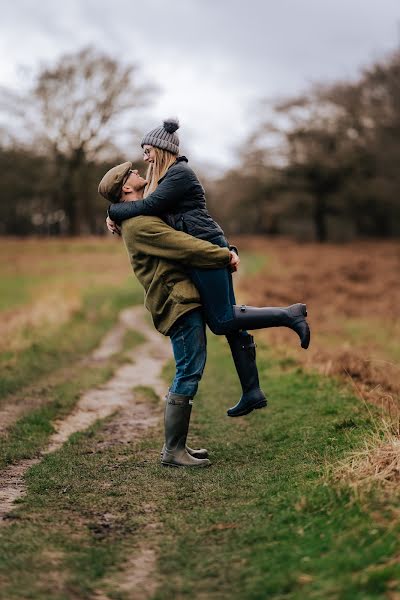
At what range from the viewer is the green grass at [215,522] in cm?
339

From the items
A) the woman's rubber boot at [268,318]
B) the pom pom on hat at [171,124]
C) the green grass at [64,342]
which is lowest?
the green grass at [64,342]

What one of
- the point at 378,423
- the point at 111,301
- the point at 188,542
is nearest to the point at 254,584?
the point at 188,542

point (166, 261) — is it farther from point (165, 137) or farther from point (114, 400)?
point (114, 400)

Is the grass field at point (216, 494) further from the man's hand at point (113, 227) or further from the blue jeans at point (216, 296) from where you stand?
the man's hand at point (113, 227)

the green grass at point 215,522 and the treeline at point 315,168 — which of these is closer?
the green grass at point 215,522

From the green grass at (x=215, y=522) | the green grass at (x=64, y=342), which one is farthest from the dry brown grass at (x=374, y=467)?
the green grass at (x=64, y=342)

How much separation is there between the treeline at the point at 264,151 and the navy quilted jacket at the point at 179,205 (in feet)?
96.8

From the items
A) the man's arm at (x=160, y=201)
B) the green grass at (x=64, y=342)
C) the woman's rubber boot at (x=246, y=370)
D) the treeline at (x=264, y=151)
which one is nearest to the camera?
the man's arm at (x=160, y=201)

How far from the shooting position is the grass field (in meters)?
3.45

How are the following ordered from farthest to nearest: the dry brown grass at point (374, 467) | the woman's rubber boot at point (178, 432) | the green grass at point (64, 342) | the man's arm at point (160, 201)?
1. the green grass at point (64, 342)
2. the woman's rubber boot at point (178, 432)
3. the man's arm at point (160, 201)
4. the dry brown grass at point (374, 467)

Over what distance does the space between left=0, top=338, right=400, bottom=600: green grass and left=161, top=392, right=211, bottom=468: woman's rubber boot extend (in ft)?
0.39

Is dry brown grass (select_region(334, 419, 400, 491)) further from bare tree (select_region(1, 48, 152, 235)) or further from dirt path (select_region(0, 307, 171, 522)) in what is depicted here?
bare tree (select_region(1, 48, 152, 235))

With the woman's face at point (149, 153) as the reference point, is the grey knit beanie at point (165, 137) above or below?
above

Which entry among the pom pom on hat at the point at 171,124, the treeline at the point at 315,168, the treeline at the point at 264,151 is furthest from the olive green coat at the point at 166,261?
the treeline at the point at 315,168
